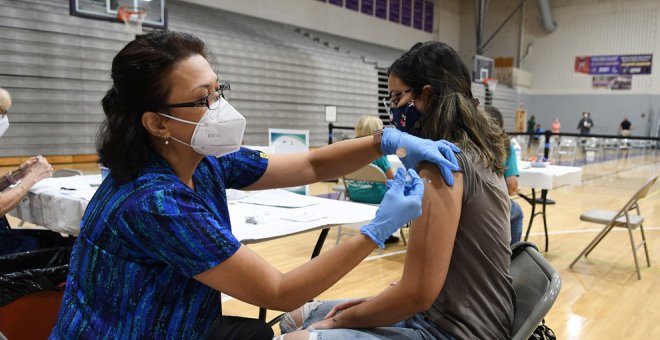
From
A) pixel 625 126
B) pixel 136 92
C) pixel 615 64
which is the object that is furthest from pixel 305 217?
pixel 615 64

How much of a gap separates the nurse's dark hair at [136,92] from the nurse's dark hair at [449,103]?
28.0 inches

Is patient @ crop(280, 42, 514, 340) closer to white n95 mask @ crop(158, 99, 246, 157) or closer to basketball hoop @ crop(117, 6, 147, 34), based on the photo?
white n95 mask @ crop(158, 99, 246, 157)

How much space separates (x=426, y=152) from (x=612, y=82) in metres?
21.4

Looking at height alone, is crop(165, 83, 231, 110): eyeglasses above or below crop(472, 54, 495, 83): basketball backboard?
below

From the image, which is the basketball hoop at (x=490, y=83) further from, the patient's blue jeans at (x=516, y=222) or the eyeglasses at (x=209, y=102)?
the eyeglasses at (x=209, y=102)

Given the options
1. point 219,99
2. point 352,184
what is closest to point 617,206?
point 352,184

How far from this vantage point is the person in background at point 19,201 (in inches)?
91.4

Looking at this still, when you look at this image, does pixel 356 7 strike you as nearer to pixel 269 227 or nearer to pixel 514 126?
pixel 514 126

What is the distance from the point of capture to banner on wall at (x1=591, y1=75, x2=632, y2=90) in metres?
18.9

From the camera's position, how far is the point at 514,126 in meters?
21.7

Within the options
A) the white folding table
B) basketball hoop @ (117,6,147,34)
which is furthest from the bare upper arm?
basketball hoop @ (117,6,147,34)

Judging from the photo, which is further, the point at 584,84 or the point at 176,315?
the point at 584,84

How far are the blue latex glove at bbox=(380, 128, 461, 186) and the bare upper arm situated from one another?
0.04 metres

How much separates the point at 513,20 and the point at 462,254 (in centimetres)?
2242
